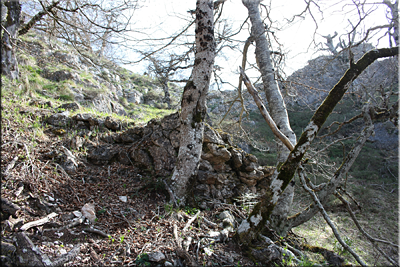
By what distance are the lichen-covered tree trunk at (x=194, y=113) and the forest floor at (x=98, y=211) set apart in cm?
47

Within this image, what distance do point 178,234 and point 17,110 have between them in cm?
393

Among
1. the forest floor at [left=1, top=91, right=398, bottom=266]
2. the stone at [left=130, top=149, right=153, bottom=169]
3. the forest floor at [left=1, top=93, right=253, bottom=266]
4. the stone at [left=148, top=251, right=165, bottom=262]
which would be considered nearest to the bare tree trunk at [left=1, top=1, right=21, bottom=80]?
the forest floor at [left=1, top=91, right=398, bottom=266]

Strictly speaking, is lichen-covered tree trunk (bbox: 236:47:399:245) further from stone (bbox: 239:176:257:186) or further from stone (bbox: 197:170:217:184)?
stone (bbox: 239:176:257:186)

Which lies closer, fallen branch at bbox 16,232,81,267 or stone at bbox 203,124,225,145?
fallen branch at bbox 16,232,81,267

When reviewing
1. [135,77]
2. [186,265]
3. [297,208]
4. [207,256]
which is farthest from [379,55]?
[135,77]

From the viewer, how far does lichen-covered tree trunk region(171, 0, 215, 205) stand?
3.07 meters

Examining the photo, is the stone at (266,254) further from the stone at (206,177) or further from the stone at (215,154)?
the stone at (215,154)

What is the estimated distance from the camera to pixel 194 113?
10.1 ft

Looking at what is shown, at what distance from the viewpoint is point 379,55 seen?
2.61 m

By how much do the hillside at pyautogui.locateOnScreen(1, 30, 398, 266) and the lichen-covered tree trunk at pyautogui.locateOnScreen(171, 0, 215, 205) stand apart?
0.43 metres

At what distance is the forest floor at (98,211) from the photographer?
1995 mm

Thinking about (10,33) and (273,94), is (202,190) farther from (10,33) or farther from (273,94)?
(10,33)

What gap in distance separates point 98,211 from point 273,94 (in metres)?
3.62

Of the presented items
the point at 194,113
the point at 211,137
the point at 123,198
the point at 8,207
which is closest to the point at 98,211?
the point at 123,198
